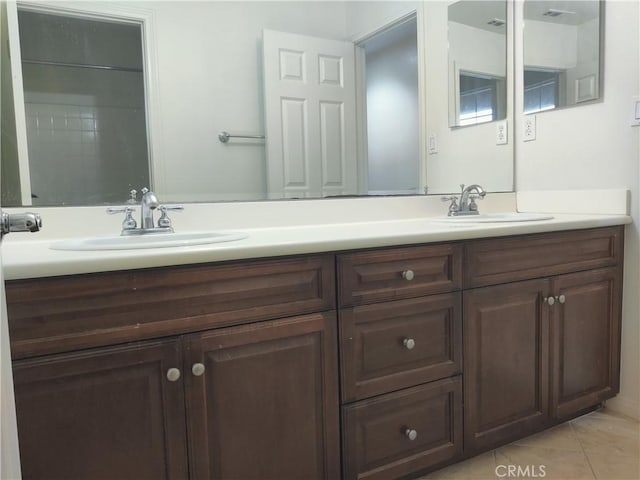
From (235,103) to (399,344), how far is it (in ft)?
3.22

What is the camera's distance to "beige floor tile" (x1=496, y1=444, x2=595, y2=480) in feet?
4.85

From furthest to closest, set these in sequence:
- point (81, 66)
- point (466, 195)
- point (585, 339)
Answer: point (466, 195) < point (585, 339) < point (81, 66)

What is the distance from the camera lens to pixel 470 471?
1503 mm

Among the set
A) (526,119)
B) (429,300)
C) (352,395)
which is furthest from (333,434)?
(526,119)

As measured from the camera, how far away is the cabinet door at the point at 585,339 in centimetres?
163

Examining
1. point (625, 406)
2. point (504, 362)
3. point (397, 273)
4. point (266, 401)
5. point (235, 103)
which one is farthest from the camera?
point (625, 406)

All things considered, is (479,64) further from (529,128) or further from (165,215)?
(165,215)

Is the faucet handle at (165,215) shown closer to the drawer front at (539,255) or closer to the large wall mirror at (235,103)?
the large wall mirror at (235,103)

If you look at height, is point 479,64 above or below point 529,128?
above

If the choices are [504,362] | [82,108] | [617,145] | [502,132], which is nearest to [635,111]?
[617,145]

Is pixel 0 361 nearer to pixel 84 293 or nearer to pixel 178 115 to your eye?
pixel 84 293

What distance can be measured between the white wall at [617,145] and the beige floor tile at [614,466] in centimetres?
33

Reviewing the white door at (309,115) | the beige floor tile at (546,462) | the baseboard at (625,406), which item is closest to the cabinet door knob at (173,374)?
the white door at (309,115)

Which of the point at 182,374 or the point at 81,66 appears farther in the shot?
the point at 81,66
